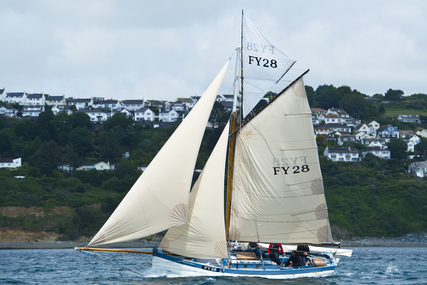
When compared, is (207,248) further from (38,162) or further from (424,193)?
(38,162)

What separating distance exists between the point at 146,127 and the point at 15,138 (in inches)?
1425

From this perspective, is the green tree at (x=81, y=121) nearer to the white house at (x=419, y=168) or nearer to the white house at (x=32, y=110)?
the white house at (x=32, y=110)

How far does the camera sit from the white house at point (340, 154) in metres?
142

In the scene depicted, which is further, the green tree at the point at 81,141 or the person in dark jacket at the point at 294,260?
the green tree at the point at 81,141

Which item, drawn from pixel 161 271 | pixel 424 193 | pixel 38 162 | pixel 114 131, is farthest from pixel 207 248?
pixel 114 131

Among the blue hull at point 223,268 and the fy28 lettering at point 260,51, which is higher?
the fy28 lettering at point 260,51

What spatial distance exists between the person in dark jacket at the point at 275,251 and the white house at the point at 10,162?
104 metres

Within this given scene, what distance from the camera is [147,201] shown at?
29781mm

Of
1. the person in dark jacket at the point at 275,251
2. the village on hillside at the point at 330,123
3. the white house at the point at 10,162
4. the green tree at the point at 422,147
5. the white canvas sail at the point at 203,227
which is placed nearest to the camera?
the white canvas sail at the point at 203,227

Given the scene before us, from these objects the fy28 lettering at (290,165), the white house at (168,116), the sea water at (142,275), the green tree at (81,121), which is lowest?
the sea water at (142,275)

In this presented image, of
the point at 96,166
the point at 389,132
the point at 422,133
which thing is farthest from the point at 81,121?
the point at 422,133

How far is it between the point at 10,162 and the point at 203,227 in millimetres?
106199

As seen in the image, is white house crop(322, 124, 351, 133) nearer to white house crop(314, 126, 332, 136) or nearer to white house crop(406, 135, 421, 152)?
white house crop(314, 126, 332, 136)

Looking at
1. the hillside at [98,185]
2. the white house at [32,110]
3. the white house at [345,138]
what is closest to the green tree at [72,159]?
the hillside at [98,185]
